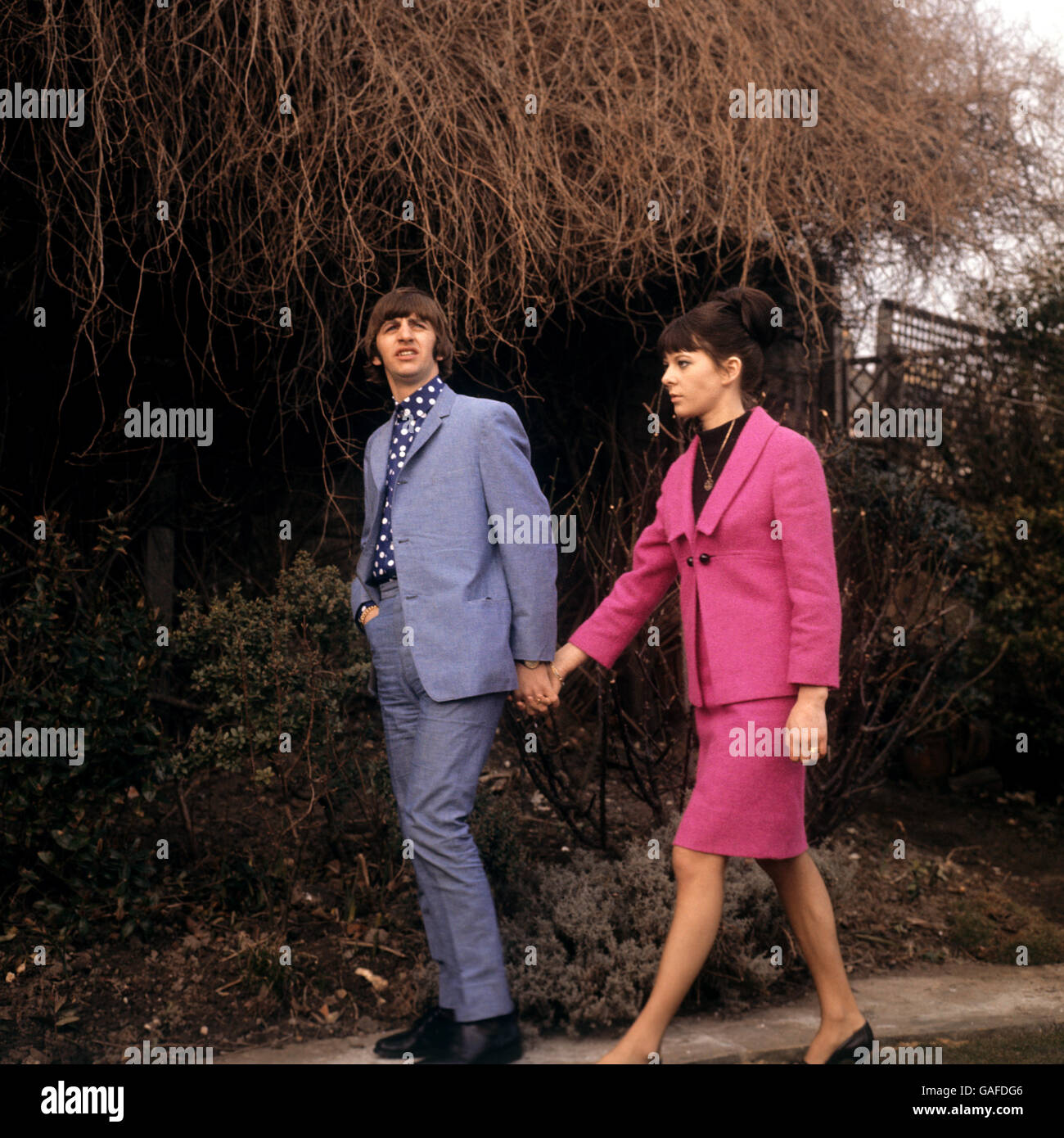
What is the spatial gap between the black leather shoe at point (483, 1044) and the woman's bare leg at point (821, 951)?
74 centimetres

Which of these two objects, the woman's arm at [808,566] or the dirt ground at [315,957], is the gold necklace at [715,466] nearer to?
the woman's arm at [808,566]

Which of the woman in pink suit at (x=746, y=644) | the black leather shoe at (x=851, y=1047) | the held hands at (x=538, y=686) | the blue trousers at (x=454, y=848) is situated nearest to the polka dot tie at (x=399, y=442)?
the blue trousers at (x=454, y=848)

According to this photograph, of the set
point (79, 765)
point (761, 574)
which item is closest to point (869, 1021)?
point (761, 574)

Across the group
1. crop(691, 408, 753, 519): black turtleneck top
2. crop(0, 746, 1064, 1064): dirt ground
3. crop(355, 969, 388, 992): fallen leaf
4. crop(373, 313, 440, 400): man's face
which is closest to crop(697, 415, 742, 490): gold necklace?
crop(691, 408, 753, 519): black turtleneck top

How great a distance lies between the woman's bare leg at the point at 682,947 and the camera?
2.69m

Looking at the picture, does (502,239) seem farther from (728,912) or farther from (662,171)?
(728,912)

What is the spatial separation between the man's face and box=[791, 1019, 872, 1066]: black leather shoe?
2036 mm

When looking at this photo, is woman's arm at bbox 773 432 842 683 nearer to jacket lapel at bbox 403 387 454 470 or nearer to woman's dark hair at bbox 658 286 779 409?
woman's dark hair at bbox 658 286 779 409

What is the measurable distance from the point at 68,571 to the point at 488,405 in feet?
5.67

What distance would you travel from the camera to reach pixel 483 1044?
2906 mm

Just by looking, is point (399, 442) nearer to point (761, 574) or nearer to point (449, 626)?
point (449, 626)

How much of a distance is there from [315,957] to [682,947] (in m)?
1.47

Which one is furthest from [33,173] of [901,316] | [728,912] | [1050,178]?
[1050,178]

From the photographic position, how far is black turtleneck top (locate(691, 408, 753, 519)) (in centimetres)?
298
